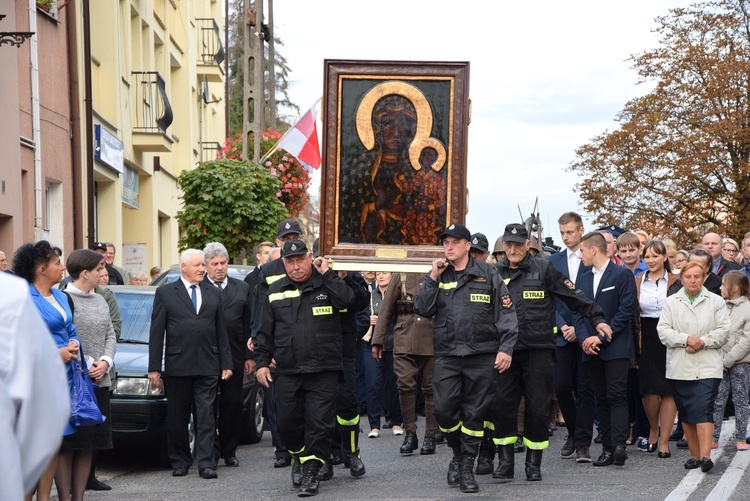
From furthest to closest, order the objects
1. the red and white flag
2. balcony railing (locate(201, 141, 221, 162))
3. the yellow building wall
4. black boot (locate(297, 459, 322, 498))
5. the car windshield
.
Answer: balcony railing (locate(201, 141, 221, 162)) → the yellow building wall → the red and white flag → the car windshield → black boot (locate(297, 459, 322, 498))

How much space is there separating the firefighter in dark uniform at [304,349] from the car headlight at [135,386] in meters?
1.50

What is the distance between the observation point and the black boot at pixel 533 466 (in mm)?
9547

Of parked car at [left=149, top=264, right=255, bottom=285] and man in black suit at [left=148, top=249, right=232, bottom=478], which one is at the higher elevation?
parked car at [left=149, top=264, right=255, bottom=285]

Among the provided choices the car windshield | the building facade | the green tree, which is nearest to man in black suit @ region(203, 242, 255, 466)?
the car windshield

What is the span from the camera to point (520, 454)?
11641mm

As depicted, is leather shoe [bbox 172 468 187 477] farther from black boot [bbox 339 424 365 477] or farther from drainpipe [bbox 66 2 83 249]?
drainpipe [bbox 66 2 83 249]

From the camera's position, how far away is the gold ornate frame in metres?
10.1

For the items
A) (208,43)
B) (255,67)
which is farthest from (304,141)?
(208,43)

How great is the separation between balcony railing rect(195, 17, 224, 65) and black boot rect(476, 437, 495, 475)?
2562cm

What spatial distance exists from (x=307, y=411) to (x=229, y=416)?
1910mm

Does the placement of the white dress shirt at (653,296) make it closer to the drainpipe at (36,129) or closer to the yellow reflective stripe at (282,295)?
the yellow reflective stripe at (282,295)

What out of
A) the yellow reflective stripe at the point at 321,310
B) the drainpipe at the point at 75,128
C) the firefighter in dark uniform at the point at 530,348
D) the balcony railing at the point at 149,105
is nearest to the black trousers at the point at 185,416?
the yellow reflective stripe at the point at 321,310

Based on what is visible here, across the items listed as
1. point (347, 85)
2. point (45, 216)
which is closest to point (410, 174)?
point (347, 85)

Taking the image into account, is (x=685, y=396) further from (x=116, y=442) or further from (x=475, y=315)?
(x=116, y=442)
